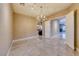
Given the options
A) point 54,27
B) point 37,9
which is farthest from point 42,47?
point 37,9

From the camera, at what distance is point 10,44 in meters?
2.70

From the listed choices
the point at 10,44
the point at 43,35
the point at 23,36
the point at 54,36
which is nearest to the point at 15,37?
the point at 23,36

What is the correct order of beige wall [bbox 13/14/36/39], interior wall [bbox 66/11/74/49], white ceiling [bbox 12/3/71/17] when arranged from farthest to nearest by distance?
interior wall [bbox 66/11/74/49] → beige wall [bbox 13/14/36/39] → white ceiling [bbox 12/3/71/17]

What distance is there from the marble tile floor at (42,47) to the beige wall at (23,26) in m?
0.17

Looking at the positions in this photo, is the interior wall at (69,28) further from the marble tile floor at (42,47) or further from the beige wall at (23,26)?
the beige wall at (23,26)

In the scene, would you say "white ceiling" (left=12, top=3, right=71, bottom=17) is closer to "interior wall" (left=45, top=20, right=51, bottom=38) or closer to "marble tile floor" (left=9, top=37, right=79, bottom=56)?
"interior wall" (left=45, top=20, right=51, bottom=38)

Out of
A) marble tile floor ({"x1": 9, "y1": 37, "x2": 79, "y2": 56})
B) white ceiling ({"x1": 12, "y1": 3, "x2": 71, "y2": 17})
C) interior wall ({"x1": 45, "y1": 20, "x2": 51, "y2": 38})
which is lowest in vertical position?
marble tile floor ({"x1": 9, "y1": 37, "x2": 79, "y2": 56})

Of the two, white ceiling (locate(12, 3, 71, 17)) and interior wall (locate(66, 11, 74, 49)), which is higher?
white ceiling (locate(12, 3, 71, 17))

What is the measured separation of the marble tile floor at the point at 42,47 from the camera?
2.37m

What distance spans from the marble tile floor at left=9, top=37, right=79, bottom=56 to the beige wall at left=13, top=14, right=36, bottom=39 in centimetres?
17

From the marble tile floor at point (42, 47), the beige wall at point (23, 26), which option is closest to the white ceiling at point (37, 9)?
the beige wall at point (23, 26)

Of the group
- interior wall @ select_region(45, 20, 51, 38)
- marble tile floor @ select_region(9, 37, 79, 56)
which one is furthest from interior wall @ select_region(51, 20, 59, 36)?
marble tile floor @ select_region(9, 37, 79, 56)

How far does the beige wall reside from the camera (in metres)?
2.35

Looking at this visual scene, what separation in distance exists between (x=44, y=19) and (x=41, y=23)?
0.13 m
